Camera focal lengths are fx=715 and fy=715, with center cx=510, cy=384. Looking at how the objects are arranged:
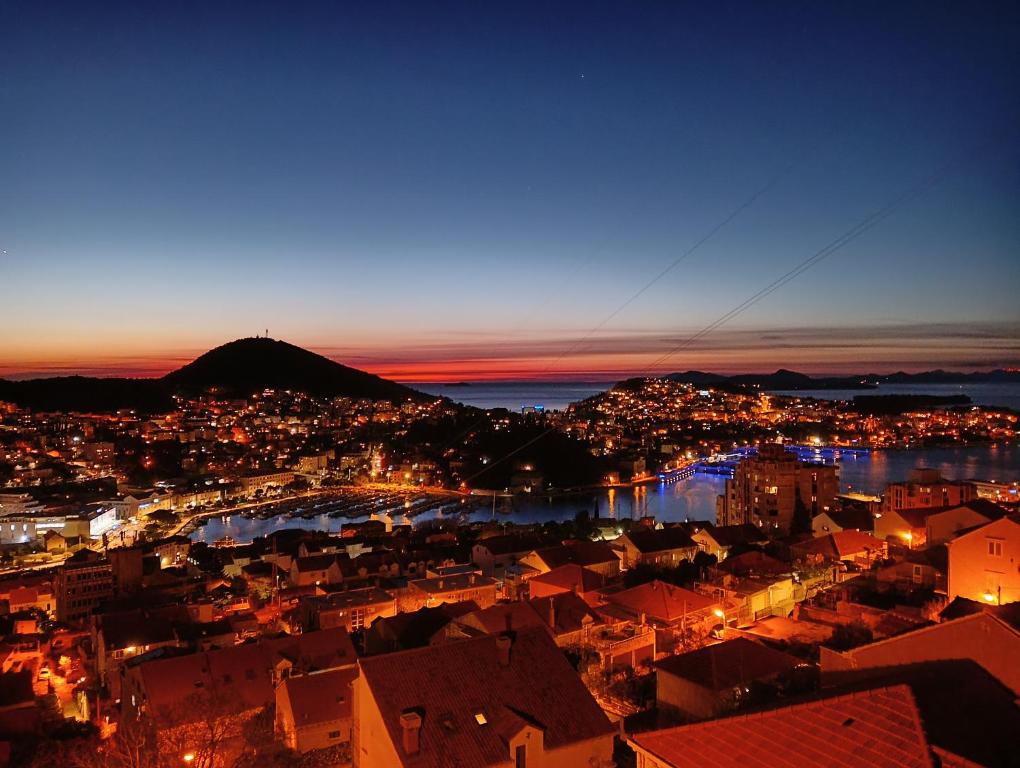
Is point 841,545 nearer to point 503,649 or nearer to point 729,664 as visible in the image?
point 729,664

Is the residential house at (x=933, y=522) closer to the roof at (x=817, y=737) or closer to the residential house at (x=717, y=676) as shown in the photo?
the residential house at (x=717, y=676)

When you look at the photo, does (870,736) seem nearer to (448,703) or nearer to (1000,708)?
(1000,708)

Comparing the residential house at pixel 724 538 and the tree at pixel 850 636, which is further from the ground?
the tree at pixel 850 636

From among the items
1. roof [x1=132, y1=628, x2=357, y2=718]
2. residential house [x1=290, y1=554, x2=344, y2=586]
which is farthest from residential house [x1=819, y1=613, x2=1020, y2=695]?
residential house [x1=290, y1=554, x2=344, y2=586]

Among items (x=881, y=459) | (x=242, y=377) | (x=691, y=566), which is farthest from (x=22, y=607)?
→ (x=242, y=377)

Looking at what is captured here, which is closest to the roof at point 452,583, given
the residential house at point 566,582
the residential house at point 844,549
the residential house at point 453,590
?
the residential house at point 453,590

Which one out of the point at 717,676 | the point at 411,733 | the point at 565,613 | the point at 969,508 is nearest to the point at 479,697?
the point at 411,733
